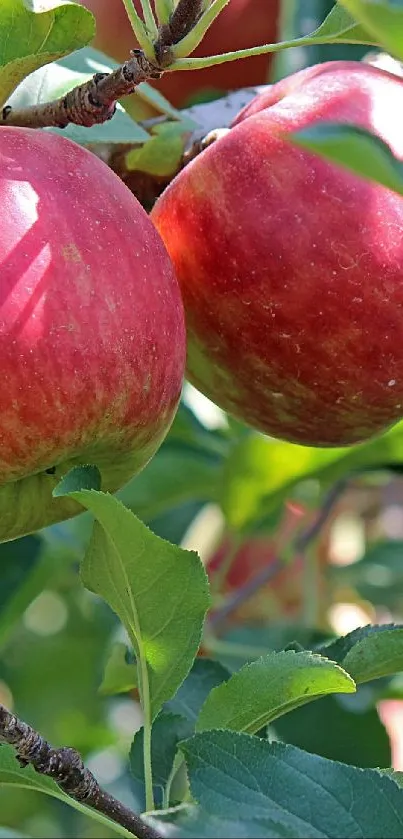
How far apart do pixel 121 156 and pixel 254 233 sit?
Result: 22cm

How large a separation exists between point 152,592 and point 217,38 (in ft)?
3.40

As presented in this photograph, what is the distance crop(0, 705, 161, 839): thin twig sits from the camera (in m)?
0.65

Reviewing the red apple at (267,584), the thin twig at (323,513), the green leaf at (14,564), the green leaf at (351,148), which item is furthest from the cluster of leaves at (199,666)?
the red apple at (267,584)

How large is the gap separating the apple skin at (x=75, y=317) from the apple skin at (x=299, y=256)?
74 millimetres

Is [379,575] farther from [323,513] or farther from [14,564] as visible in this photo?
[14,564]

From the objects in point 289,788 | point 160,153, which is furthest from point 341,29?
point 289,788

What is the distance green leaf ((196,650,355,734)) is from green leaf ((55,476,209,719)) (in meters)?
0.04

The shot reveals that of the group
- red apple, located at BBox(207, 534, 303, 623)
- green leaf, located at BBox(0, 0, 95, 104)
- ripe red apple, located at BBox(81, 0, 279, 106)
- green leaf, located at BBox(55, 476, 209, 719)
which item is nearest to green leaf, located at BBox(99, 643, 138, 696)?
green leaf, located at BBox(55, 476, 209, 719)

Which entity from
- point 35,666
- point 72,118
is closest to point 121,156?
point 72,118

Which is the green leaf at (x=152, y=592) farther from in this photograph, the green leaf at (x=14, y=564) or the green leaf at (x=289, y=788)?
the green leaf at (x=14, y=564)

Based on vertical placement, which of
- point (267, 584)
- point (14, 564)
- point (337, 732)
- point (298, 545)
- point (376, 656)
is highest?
point (376, 656)

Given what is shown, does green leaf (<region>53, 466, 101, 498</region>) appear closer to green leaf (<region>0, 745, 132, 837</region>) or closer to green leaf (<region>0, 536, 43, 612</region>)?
green leaf (<region>0, 745, 132, 837</region>)

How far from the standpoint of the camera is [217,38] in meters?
1.59

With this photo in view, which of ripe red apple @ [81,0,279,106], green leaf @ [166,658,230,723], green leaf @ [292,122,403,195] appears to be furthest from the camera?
ripe red apple @ [81,0,279,106]
